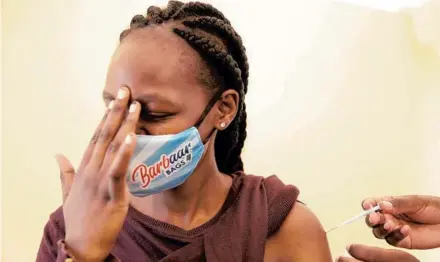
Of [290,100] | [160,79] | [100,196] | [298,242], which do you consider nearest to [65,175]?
[100,196]

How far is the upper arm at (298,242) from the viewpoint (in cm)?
110

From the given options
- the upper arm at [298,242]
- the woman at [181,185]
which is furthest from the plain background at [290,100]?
the upper arm at [298,242]

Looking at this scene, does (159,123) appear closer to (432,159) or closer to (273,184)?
(273,184)

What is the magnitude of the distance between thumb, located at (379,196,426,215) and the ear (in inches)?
13.1

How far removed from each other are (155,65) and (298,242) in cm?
45

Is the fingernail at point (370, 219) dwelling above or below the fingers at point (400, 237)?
above

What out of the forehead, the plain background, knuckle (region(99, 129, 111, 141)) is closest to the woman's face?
the forehead

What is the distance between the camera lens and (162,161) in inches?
38.1

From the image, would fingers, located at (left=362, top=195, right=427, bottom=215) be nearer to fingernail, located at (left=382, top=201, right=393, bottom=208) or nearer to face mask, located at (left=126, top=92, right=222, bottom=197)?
fingernail, located at (left=382, top=201, right=393, bottom=208)

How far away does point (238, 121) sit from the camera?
1203mm

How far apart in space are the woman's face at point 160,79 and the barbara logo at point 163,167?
42 millimetres

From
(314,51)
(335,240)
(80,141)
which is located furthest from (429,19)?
(80,141)

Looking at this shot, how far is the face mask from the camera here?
0.95 metres

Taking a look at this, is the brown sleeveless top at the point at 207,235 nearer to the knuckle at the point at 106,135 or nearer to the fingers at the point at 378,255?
the fingers at the point at 378,255
